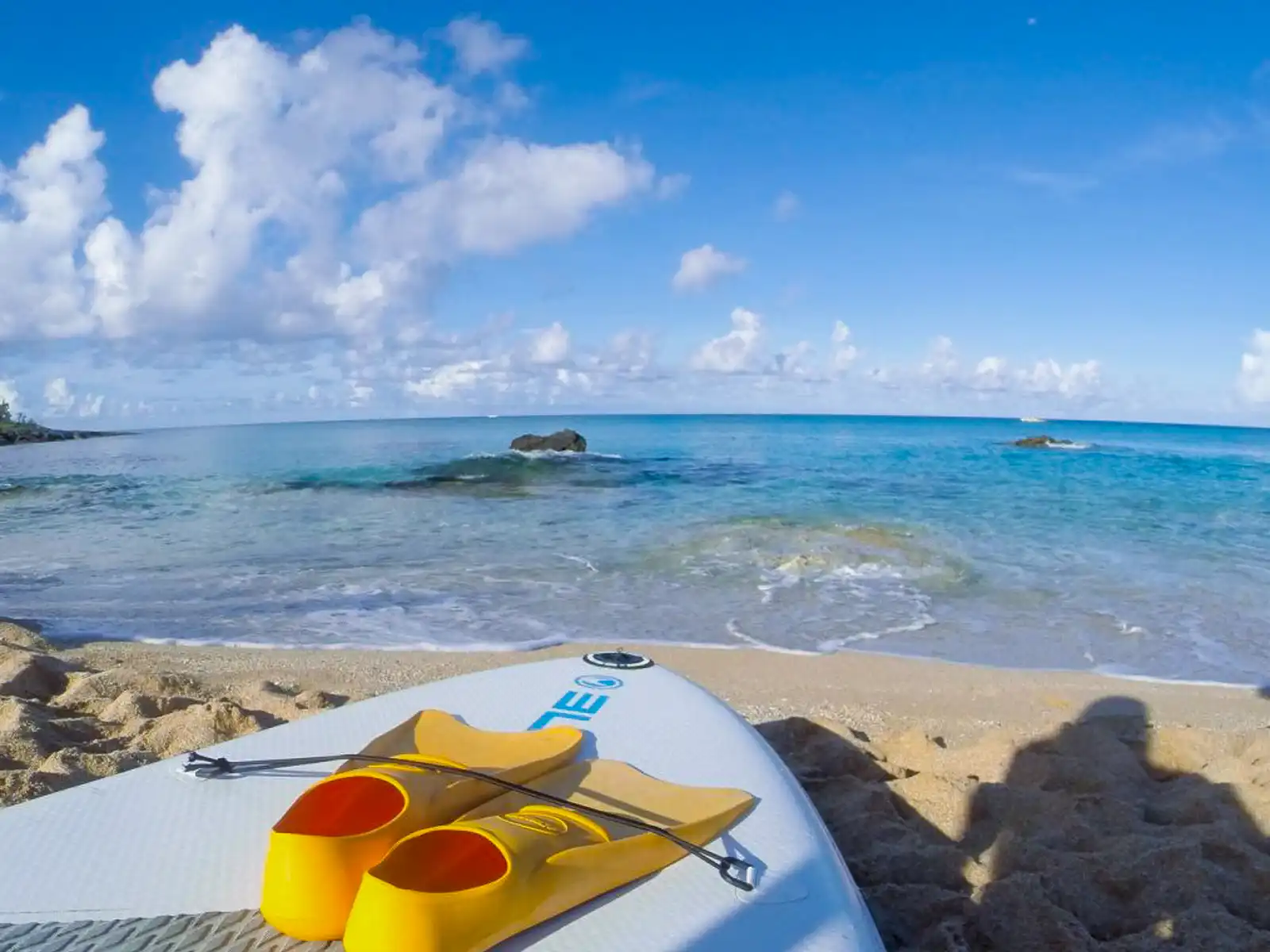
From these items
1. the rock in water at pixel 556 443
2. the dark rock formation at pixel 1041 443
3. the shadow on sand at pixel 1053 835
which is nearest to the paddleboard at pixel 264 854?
the shadow on sand at pixel 1053 835

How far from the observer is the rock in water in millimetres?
31547

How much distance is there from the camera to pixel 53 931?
71.1 inches

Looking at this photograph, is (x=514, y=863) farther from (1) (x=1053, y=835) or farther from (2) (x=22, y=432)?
(2) (x=22, y=432)

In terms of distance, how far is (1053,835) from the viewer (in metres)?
3.06

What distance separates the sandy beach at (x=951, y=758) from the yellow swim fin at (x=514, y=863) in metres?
0.94

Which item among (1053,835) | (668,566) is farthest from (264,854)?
(668,566)

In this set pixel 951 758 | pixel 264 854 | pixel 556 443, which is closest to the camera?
pixel 264 854

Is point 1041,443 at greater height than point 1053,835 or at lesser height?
greater

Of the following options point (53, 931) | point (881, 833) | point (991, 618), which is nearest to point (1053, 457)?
point (991, 618)

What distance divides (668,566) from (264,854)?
7525mm

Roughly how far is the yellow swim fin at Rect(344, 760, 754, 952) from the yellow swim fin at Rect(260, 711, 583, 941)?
9cm

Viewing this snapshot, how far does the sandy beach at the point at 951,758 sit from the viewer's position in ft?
8.70

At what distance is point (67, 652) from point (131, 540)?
6.10 meters

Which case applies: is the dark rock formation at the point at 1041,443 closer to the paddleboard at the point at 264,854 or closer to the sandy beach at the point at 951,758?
the sandy beach at the point at 951,758
